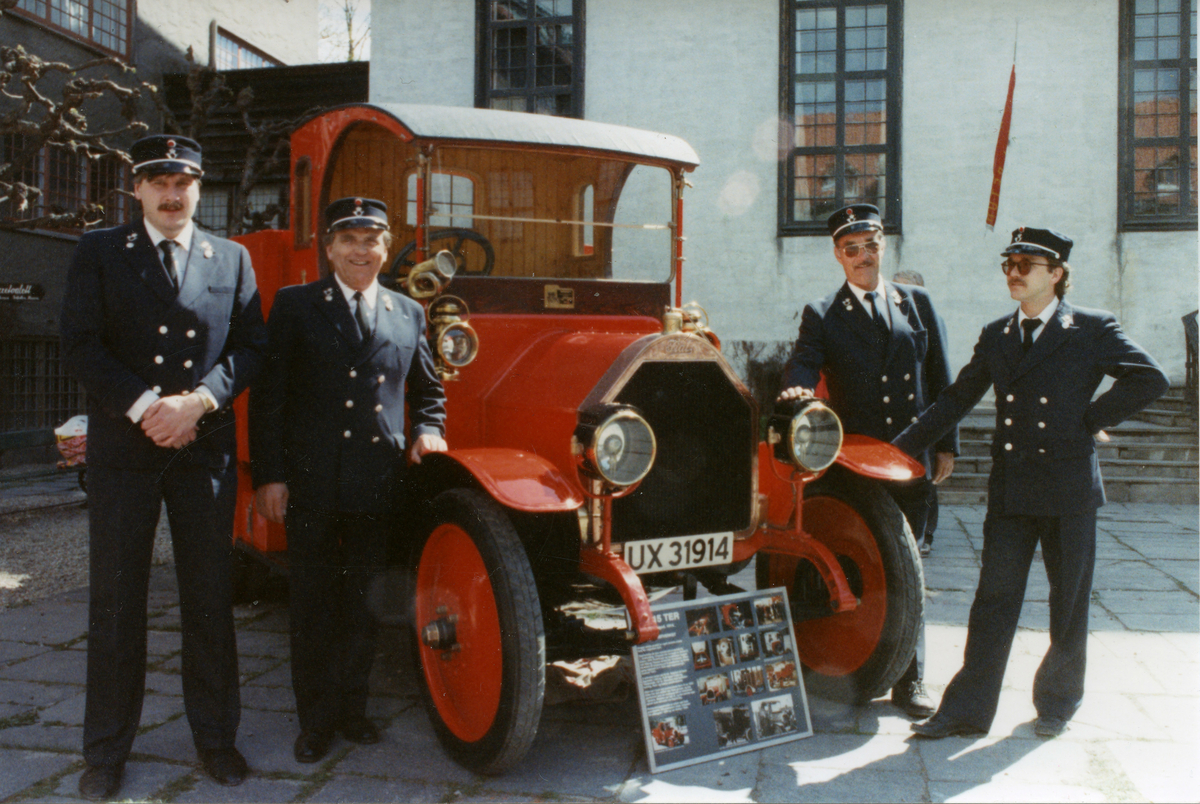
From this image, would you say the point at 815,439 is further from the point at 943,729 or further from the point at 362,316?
the point at 362,316

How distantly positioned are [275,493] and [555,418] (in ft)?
3.11

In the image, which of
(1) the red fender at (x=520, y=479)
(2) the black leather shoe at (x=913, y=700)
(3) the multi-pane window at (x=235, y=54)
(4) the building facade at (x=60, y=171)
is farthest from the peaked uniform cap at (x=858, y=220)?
(3) the multi-pane window at (x=235, y=54)

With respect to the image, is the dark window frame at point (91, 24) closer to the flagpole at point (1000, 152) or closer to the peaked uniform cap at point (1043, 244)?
the flagpole at point (1000, 152)

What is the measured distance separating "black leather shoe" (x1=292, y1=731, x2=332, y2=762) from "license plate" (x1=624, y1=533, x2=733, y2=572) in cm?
117

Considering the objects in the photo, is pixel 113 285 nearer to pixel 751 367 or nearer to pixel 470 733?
pixel 470 733

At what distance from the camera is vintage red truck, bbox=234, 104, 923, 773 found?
2918 mm

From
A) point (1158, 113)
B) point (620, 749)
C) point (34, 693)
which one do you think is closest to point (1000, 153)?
point (1158, 113)

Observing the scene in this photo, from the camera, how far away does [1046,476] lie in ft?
10.7

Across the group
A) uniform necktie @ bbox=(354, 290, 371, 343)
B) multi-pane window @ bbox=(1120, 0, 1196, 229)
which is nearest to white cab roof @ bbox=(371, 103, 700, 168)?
uniform necktie @ bbox=(354, 290, 371, 343)

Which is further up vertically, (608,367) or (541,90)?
(541,90)

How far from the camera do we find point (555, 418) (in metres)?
3.22

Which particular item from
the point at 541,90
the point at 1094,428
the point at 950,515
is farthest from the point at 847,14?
the point at 1094,428

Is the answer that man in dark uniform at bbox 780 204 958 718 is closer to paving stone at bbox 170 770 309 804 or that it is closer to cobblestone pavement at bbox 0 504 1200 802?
cobblestone pavement at bbox 0 504 1200 802

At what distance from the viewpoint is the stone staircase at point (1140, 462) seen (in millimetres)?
8500
